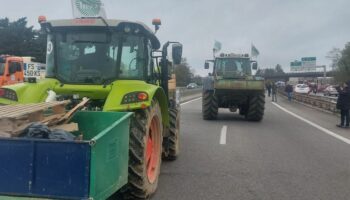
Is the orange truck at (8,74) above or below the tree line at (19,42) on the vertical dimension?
below

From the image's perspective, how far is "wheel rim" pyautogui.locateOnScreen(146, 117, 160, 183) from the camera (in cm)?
700

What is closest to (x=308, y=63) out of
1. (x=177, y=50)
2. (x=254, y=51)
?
(x=254, y=51)

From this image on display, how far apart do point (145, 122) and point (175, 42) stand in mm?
2654

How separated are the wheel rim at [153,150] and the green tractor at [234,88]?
11.6 m

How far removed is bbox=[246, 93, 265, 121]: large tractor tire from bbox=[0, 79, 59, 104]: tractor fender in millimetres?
12852

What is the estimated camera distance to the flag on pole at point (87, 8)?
8.09 m

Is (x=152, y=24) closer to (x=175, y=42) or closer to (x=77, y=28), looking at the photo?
(x=175, y=42)

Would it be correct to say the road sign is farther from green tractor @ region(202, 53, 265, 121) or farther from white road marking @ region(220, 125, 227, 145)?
white road marking @ region(220, 125, 227, 145)

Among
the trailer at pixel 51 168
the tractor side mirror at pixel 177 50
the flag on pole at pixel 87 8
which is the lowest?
the trailer at pixel 51 168

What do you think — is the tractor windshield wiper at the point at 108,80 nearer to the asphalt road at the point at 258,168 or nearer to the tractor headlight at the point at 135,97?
the tractor headlight at the point at 135,97

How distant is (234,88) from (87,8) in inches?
440

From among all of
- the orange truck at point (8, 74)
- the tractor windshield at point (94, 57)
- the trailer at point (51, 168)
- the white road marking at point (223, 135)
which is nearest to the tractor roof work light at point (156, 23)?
the tractor windshield at point (94, 57)

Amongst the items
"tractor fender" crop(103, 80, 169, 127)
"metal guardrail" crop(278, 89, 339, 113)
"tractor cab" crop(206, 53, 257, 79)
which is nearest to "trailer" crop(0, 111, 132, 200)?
"tractor fender" crop(103, 80, 169, 127)

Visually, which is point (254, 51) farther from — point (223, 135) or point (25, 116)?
point (25, 116)
